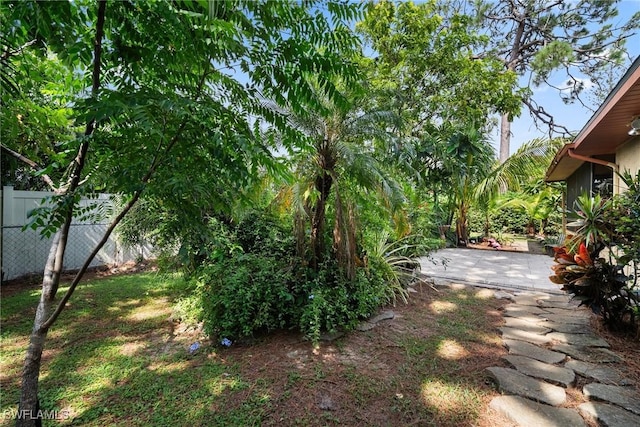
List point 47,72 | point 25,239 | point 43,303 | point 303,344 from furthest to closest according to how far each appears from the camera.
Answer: point 25,239 < point 303,344 < point 47,72 < point 43,303

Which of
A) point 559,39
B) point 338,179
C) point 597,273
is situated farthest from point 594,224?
point 559,39

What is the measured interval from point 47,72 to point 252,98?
77.4 inches

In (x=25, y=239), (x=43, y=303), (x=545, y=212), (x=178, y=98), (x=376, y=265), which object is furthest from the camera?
(x=545, y=212)

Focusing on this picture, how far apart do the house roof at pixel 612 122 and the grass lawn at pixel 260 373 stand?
2733 mm

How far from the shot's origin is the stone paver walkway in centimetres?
220

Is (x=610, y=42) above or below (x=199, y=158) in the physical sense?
above

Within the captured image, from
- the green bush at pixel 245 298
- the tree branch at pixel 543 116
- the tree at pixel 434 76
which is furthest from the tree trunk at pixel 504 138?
the green bush at pixel 245 298

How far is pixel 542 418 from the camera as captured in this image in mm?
2158

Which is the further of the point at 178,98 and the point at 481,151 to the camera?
the point at 481,151

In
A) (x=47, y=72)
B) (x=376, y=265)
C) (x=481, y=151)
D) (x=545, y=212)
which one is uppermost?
(x=481, y=151)

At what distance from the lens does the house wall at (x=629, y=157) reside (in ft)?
14.5

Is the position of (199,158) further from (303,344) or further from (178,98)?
(303,344)

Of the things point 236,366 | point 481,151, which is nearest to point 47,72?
point 236,366

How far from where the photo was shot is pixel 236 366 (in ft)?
9.53
